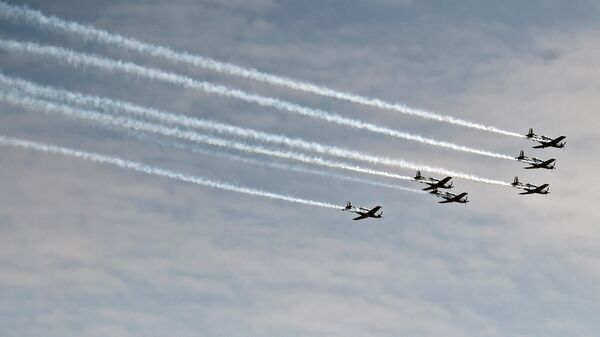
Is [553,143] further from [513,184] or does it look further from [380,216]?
[380,216]

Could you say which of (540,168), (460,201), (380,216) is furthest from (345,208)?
(540,168)

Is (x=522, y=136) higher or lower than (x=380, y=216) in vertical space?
higher

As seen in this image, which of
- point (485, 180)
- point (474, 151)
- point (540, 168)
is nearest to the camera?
point (474, 151)

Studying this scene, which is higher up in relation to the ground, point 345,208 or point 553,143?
point 553,143

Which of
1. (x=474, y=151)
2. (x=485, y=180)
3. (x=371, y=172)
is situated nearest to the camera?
(x=371, y=172)

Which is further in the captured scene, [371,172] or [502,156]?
[502,156]

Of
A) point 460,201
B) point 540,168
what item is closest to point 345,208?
point 460,201

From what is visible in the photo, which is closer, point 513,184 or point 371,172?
point 371,172

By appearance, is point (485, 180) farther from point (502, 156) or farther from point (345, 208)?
point (345, 208)

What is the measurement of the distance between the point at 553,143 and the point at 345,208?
18772mm

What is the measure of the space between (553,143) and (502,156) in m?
8.01

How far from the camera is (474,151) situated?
99750 mm

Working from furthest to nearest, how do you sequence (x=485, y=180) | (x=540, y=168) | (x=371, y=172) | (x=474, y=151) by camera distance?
(x=540, y=168) < (x=485, y=180) < (x=474, y=151) < (x=371, y=172)

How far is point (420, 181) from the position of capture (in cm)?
11144
